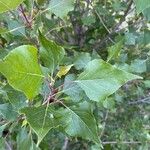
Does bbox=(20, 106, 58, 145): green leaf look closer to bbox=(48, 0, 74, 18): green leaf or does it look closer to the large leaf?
A: the large leaf

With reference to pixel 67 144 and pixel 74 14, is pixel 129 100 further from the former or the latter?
pixel 74 14

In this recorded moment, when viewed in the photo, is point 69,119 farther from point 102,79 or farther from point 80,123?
point 102,79

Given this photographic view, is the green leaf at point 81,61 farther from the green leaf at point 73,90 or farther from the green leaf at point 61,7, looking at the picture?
the green leaf at point 73,90

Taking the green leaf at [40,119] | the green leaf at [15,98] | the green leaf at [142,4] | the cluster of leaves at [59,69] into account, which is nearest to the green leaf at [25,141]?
the cluster of leaves at [59,69]

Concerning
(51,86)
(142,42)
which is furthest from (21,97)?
(142,42)

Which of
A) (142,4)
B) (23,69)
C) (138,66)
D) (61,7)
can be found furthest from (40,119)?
(138,66)

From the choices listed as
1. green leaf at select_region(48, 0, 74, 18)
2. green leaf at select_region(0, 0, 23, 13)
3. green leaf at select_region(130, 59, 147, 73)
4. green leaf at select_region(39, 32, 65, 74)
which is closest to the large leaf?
green leaf at select_region(39, 32, 65, 74)
